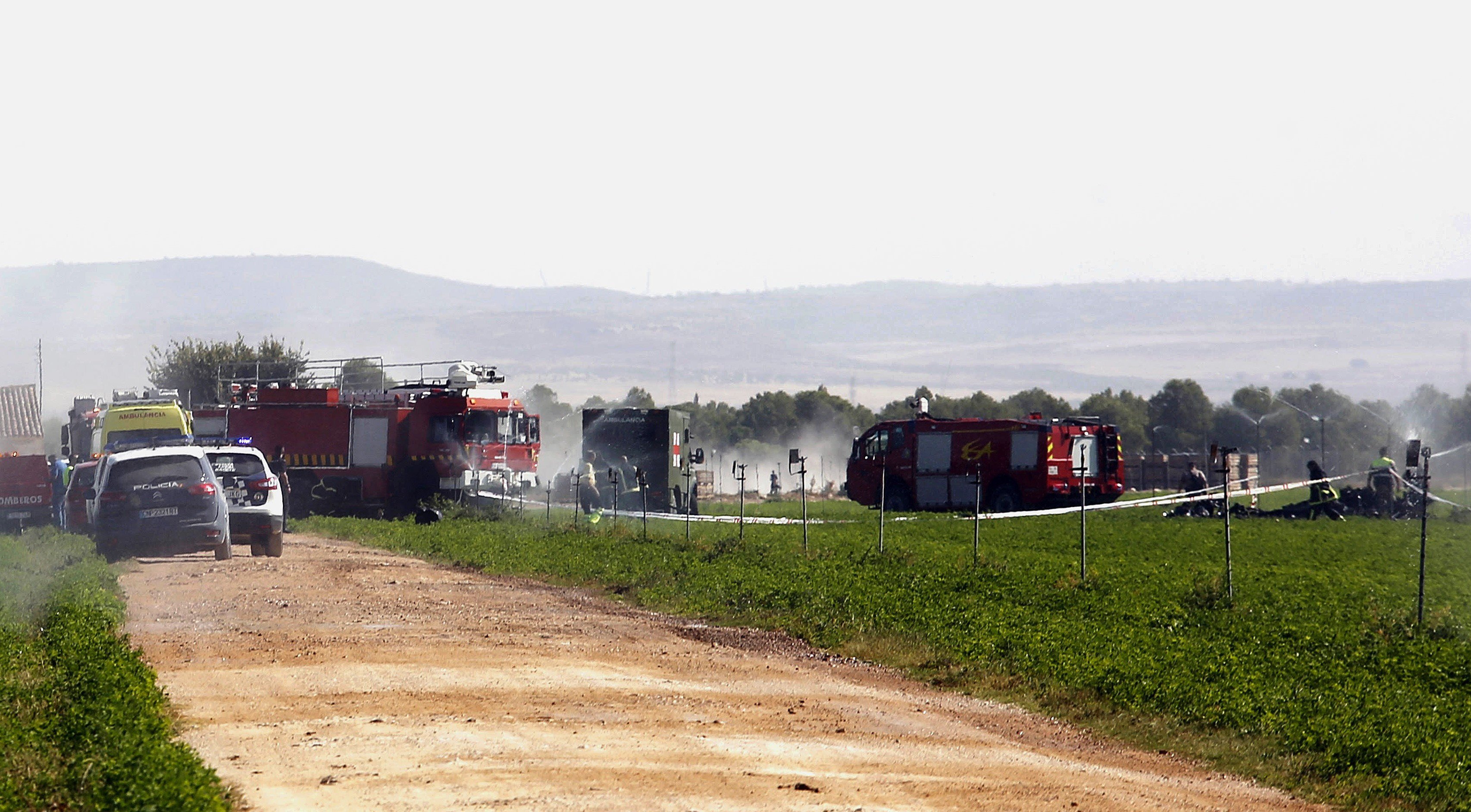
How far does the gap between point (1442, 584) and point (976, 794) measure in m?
16.5

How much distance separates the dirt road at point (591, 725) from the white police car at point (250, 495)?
7635 mm

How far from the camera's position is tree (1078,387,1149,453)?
416 feet

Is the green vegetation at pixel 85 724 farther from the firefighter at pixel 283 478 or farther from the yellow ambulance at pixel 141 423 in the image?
the yellow ambulance at pixel 141 423

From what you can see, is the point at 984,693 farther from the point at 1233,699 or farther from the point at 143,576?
the point at 143,576

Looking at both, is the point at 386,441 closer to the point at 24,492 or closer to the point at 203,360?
the point at 24,492

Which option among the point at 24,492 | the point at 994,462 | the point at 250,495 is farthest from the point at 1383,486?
the point at 24,492

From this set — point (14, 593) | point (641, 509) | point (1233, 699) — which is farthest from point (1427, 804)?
point (641, 509)

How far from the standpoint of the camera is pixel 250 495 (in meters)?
25.9

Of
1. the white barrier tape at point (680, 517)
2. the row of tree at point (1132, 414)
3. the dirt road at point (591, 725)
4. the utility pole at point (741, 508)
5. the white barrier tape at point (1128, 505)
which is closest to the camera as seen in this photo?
the dirt road at point (591, 725)

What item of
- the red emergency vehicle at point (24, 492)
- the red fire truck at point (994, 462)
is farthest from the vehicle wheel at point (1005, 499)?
the red emergency vehicle at point (24, 492)

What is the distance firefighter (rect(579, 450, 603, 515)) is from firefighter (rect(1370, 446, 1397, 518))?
21.4 m

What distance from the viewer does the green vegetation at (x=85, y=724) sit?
8086 mm

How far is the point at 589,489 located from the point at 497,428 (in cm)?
383

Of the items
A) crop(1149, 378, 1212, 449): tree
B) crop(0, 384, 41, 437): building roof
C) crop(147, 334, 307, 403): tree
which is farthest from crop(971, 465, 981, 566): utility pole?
crop(1149, 378, 1212, 449): tree
